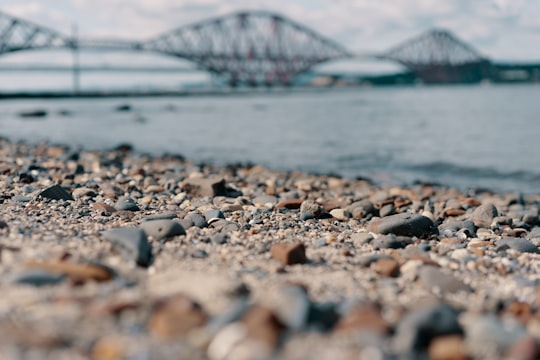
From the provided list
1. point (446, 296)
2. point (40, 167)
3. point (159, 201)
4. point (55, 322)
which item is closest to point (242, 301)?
point (55, 322)

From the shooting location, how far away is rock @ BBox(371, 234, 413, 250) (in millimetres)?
4301

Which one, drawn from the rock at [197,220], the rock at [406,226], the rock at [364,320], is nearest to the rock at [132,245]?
the rock at [197,220]

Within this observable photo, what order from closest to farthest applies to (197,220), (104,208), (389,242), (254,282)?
(254,282) < (389,242) < (197,220) < (104,208)

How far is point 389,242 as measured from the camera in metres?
4.32

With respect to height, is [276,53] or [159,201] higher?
[276,53]

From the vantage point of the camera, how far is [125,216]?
4.89 meters

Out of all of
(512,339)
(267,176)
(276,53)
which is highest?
(276,53)

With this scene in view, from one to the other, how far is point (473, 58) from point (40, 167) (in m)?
136

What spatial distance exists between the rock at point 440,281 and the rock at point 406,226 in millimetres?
1400

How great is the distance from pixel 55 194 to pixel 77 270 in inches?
110


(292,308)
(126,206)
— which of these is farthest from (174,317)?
(126,206)

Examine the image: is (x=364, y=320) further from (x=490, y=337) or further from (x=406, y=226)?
(x=406, y=226)

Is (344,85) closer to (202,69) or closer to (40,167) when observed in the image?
(202,69)

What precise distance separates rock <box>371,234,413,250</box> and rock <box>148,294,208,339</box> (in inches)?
86.2
